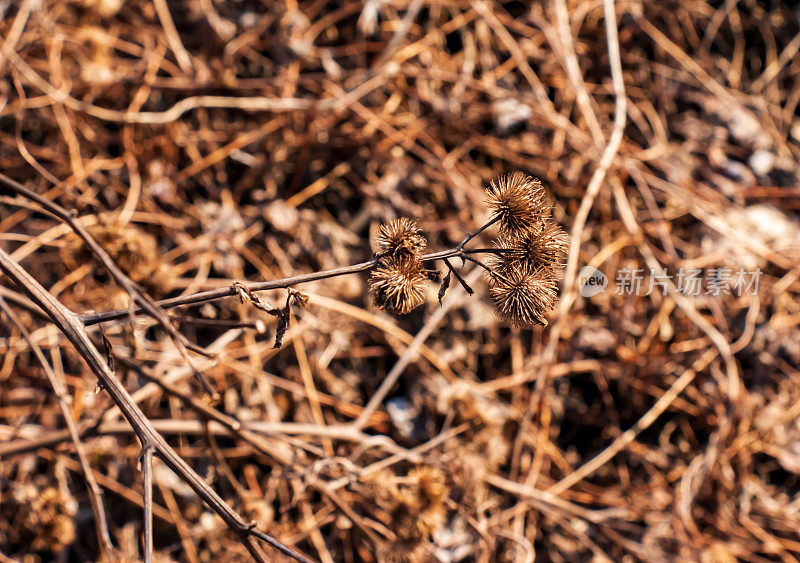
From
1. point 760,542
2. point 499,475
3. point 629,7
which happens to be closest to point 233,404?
point 499,475

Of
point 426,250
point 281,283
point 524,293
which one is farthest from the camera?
point 426,250

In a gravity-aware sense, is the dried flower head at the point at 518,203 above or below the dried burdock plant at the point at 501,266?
above

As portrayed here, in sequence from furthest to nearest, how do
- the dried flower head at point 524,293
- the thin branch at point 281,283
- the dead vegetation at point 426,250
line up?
1. the dead vegetation at point 426,250
2. the dried flower head at point 524,293
3. the thin branch at point 281,283

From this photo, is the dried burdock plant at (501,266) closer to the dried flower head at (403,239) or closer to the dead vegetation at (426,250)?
the dried flower head at (403,239)

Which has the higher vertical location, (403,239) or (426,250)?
(426,250)

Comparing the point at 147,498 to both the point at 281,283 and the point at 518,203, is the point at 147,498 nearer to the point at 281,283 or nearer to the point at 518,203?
the point at 281,283

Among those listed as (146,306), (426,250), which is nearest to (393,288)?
(146,306)

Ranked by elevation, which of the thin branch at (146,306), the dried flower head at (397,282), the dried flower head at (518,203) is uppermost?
the dried flower head at (518,203)

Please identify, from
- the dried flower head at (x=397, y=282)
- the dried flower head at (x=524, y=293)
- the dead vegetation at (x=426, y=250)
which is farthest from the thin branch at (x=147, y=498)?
the dead vegetation at (x=426, y=250)
